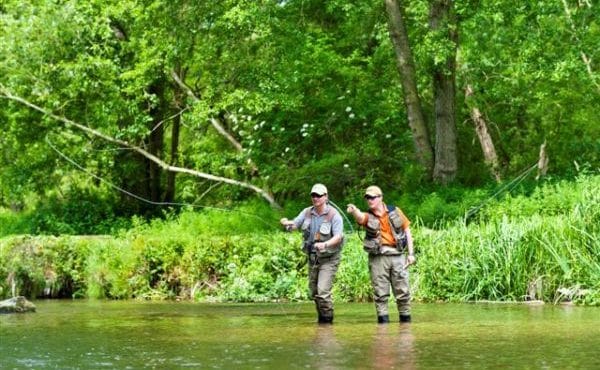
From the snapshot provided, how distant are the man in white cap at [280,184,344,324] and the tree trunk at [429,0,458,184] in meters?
12.9

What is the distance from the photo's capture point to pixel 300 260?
21391 mm

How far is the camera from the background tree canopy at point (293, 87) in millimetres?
26766

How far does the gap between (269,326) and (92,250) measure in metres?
10.6

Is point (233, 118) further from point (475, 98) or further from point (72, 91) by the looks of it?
point (475, 98)

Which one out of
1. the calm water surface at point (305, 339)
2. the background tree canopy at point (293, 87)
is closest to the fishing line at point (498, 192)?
the background tree canopy at point (293, 87)

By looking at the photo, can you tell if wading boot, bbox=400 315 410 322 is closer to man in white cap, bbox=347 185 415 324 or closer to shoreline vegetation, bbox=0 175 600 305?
man in white cap, bbox=347 185 415 324

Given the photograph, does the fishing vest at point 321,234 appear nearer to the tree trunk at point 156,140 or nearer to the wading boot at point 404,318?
the wading boot at point 404,318

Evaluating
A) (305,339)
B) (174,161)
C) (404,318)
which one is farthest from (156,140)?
(305,339)

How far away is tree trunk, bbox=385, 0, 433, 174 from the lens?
89.5 ft

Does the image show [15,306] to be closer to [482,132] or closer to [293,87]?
[293,87]

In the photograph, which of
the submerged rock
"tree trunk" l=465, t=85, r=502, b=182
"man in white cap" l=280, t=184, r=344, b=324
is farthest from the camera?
"tree trunk" l=465, t=85, r=502, b=182

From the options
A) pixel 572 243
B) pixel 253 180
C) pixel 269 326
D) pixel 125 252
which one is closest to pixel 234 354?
pixel 269 326

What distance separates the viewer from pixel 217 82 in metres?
29.1

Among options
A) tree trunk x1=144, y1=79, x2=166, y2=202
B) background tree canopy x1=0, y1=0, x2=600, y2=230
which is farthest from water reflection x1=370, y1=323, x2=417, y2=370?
tree trunk x1=144, y1=79, x2=166, y2=202
